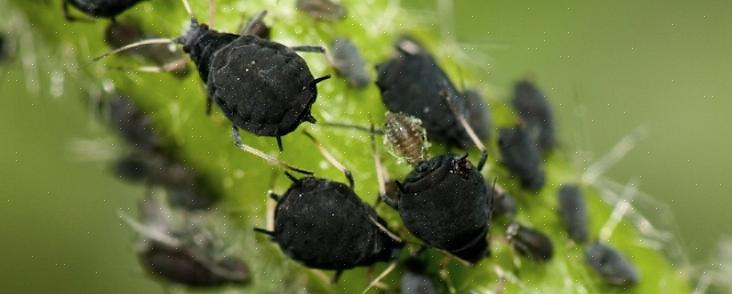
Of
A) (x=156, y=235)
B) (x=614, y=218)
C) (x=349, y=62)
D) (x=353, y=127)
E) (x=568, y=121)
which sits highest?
(x=349, y=62)

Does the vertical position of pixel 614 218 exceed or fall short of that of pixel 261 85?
it falls short

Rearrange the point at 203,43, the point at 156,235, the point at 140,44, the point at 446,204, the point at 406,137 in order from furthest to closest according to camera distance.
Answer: the point at 156,235 → the point at 140,44 → the point at 203,43 → the point at 406,137 → the point at 446,204

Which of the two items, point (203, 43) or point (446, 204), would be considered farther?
point (203, 43)

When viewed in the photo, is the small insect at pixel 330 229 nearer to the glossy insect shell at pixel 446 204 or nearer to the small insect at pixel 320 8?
the glossy insect shell at pixel 446 204

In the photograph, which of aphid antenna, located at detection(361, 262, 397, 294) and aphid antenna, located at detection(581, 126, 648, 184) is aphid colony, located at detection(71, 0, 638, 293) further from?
aphid antenna, located at detection(581, 126, 648, 184)

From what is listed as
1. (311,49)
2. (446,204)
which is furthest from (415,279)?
(311,49)

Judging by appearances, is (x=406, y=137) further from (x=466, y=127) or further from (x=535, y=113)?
(x=535, y=113)
